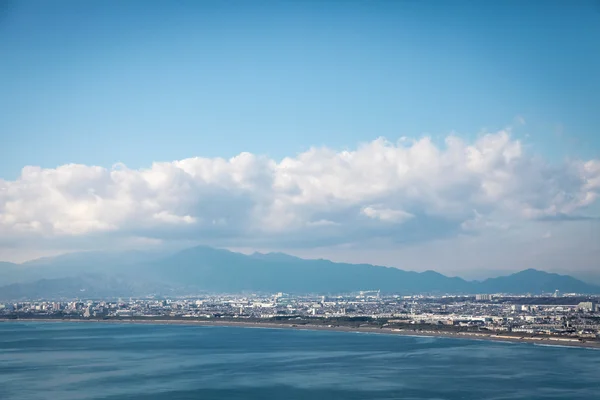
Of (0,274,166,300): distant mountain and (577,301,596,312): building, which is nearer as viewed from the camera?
(577,301,596,312): building

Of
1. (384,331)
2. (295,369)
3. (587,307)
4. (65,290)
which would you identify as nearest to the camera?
(295,369)

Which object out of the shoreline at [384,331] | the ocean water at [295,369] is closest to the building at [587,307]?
the shoreline at [384,331]

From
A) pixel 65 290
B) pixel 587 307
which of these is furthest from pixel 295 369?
pixel 65 290

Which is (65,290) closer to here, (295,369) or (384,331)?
(384,331)

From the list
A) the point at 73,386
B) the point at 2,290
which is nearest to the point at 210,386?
the point at 73,386

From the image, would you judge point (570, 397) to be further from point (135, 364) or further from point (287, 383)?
point (135, 364)

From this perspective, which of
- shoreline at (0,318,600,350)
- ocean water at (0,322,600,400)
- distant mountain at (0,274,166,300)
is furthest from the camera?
distant mountain at (0,274,166,300)

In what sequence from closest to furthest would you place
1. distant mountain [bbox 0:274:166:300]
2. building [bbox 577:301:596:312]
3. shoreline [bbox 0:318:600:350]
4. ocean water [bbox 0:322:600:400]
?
ocean water [bbox 0:322:600:400], shoreline [bbox 0:318:600:350], building [bbox 577:301:596:312], distant mountain [bbox 0:274:166:300]

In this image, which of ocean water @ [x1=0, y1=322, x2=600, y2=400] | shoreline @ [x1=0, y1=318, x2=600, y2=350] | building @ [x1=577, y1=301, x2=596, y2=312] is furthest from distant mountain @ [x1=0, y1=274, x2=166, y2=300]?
ocean water @ [x1=0, y1=322, x2=600, y2=400]

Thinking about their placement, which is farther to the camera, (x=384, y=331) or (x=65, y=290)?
(x=65, y=290)

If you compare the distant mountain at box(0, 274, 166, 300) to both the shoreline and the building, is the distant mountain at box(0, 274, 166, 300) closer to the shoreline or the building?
the shoreline
